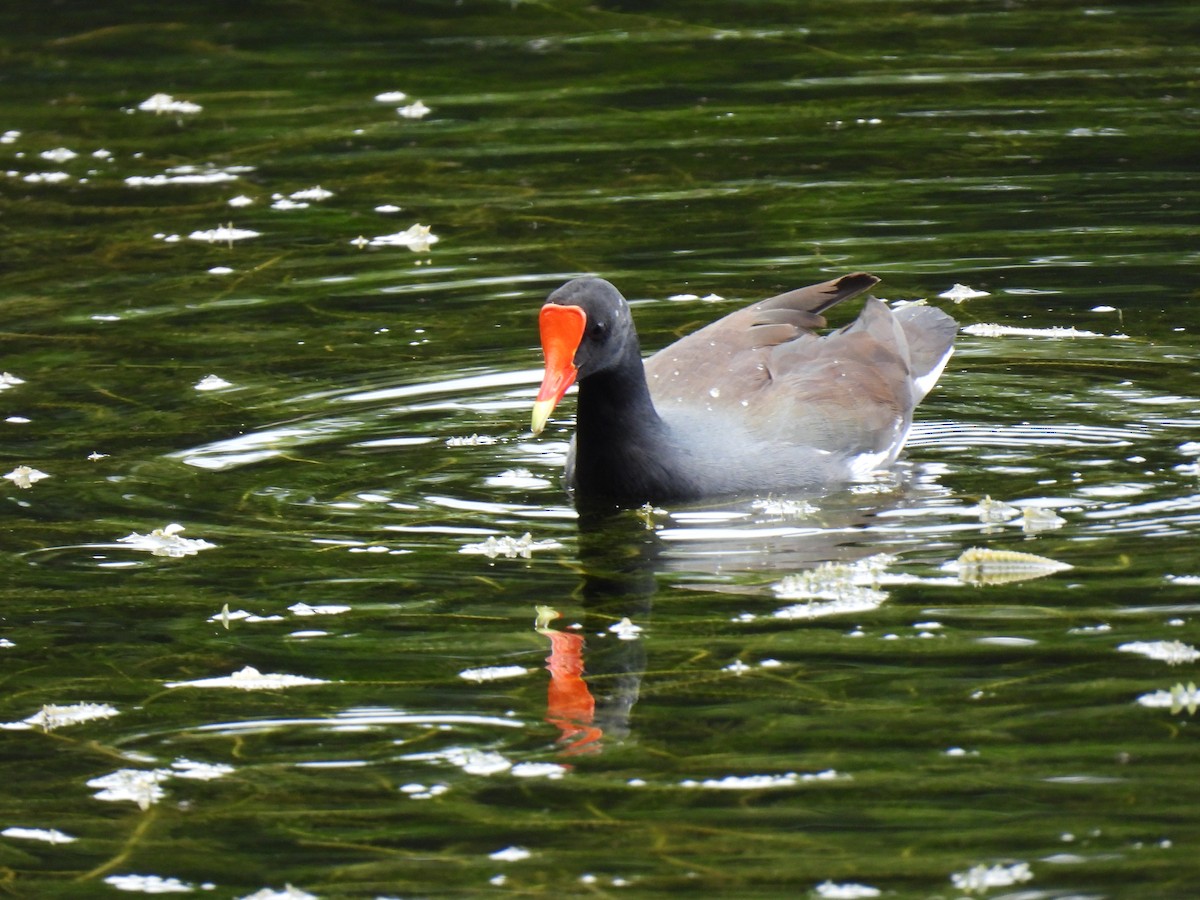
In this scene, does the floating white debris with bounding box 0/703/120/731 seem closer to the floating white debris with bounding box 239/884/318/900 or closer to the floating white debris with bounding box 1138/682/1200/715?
the floating white debris with bounding box 239/884/318/900

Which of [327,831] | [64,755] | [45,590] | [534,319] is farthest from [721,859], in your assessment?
[534,319]

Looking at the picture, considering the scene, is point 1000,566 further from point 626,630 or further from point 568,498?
point 568,498

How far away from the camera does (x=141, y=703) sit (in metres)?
5.55

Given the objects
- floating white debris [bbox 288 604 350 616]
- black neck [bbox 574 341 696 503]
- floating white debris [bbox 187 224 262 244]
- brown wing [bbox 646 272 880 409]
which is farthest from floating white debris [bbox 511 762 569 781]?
floating white debris [bbox 187 224 262 244]

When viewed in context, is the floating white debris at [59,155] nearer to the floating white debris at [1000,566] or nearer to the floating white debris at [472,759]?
the floating white debris at [1000,566]

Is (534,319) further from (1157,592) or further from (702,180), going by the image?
(1157,592)

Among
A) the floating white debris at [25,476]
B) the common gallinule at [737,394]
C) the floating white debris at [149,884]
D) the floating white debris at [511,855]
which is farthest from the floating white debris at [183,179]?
the floating white debris at [511,855]

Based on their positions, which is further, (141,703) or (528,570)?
(528,570)

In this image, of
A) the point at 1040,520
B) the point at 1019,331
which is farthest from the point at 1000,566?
the point at 1019,331

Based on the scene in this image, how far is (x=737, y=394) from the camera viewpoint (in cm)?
754

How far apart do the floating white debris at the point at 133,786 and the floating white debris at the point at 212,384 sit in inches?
150

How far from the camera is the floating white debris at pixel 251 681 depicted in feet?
18.4

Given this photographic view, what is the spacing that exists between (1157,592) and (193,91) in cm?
968

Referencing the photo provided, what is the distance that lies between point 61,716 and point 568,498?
90.4 inches
